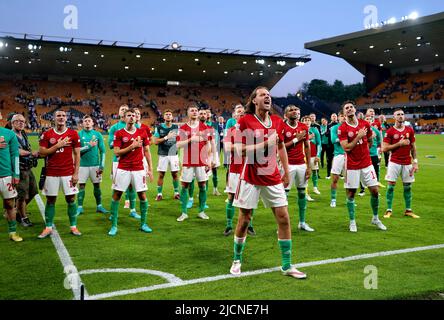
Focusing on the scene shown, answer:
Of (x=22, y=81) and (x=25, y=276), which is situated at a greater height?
(x=22, y=81)

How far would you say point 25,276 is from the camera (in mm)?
4910

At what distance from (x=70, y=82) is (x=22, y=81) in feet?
19.1

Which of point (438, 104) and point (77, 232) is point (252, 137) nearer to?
point (77, 232)

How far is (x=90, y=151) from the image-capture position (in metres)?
8.89

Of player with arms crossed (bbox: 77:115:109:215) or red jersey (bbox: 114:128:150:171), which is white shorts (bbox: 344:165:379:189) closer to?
red jersey (bbox: 114:128:150:171)

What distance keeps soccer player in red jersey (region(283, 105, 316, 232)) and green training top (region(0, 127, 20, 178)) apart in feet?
15.2

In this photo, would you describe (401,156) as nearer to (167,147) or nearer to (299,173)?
(299,173)

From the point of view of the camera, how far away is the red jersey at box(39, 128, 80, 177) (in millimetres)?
6742

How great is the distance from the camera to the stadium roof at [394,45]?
3903cm

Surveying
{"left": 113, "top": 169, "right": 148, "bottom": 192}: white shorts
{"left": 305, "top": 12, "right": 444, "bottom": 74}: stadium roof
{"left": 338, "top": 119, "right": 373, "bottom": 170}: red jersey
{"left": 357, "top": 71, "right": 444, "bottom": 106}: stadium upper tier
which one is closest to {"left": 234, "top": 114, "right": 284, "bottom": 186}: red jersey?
{"left": 113, "top": 169, "right": 148, "bottom": 192}: white shorts

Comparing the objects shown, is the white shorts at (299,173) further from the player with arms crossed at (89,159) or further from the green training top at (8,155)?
the green training top at (8,155)

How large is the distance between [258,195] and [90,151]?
207 inches
